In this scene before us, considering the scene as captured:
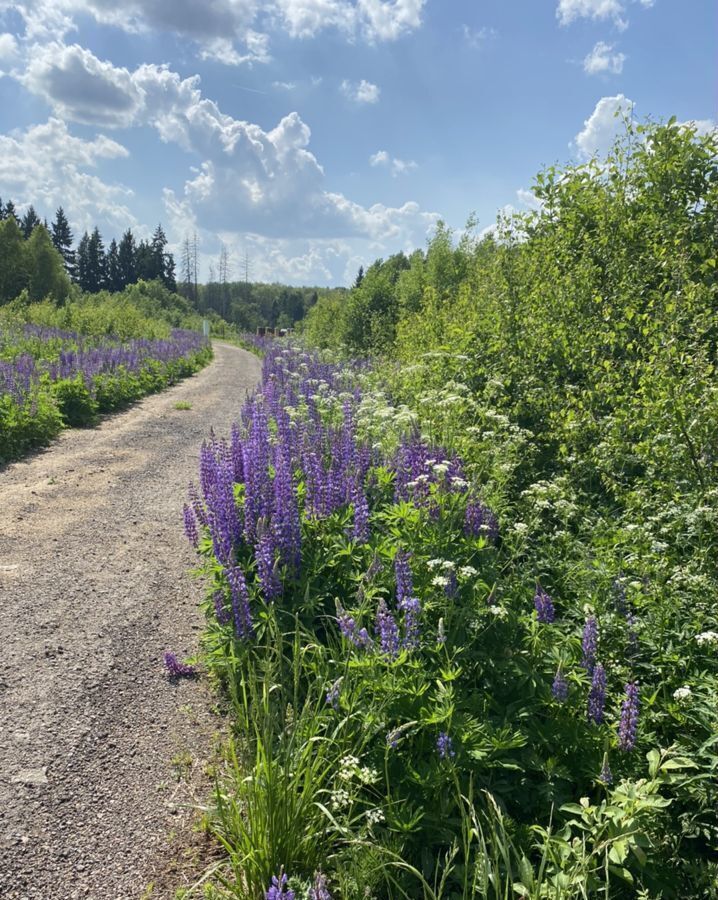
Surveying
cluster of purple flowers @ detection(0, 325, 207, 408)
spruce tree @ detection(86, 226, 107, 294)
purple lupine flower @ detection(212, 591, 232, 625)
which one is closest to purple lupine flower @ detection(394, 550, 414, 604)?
purple lupine flower @ detection(212, 591, 232, 625)

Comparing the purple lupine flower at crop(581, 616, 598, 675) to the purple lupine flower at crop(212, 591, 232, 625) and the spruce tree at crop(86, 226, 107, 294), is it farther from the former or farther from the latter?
the spruce tree at crop(86, 226, 107, 294)

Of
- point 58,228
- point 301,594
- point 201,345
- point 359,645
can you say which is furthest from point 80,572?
point 58,228

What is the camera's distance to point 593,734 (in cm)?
277

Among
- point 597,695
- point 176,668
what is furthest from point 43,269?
point 597,695

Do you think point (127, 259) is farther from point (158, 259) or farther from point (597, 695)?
point (597, 695)

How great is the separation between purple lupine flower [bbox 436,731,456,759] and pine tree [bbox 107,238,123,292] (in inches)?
3281

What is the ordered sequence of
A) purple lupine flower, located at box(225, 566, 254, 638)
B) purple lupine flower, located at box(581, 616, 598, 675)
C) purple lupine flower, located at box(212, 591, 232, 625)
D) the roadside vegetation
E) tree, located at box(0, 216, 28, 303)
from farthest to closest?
1. tree, located at box(0, 216, 28, 303)
2. purple lupine flower, located at box(212, 591, 232, 625)
3. purple lupine flower, located at box(225, 566, 254, 638)
4. purple lupine flower, located at box(581, 616, 598, 675)
5. the roadside vegetation

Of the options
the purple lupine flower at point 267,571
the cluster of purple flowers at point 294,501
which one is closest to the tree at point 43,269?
the cluster of purple flowers at point 294,501

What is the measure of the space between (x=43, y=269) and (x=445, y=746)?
4228cm

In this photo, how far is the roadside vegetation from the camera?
8.07 feet

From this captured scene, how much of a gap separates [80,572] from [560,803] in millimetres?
4518

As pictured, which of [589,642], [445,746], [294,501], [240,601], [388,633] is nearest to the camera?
[445,746]

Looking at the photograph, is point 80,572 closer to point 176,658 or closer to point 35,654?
point 35,654

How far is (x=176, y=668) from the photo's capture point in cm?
411
